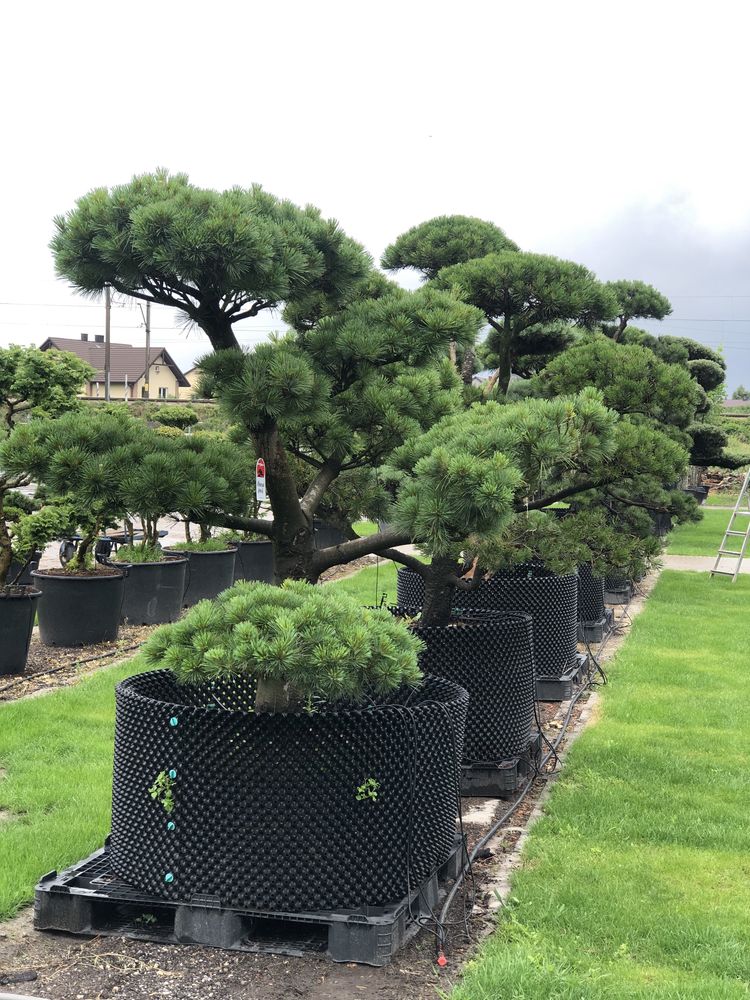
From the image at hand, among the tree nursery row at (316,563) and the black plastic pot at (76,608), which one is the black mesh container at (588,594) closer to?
the tree nursery row at (316,563)

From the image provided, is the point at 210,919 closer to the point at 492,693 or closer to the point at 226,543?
the point at 492,693

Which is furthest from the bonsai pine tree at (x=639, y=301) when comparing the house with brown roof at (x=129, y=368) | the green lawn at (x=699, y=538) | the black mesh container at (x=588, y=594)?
the house with brown roof at (x=129, y=368)

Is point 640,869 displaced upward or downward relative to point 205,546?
downward

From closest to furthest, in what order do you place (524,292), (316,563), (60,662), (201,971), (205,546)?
(201,971), (316,563), (60,662), (524,292), (205,546)

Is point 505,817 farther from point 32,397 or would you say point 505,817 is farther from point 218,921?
point 32,397

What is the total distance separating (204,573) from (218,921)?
745 cm

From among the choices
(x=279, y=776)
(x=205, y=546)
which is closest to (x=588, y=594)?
(x=205, y=546)

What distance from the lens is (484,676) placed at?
4.80m

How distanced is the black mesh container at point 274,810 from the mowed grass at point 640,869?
0.46 metres

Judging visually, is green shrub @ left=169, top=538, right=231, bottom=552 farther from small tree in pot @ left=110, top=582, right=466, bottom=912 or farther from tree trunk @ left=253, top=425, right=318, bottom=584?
small tree in pot @ left=110, top=582, right=466, bottom=912

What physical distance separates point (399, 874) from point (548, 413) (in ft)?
5.68

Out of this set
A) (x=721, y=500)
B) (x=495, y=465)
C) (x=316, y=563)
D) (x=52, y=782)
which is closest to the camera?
(x=495, y=465)

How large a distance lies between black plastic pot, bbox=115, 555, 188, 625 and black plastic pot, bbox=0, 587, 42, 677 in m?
2.00

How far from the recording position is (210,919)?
3.07 meters
